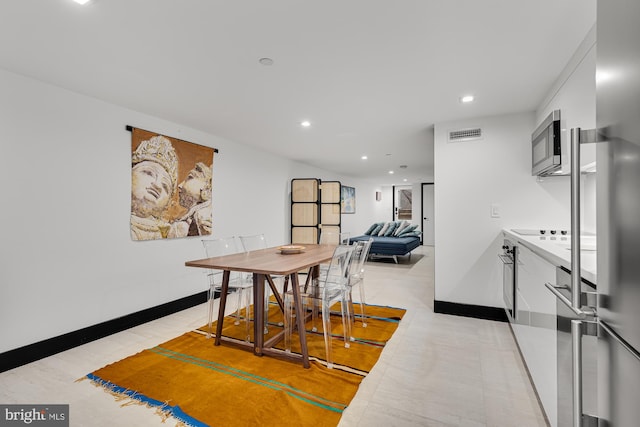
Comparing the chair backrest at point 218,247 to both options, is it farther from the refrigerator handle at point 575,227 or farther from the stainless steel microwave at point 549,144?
the stainless steel microwave at point 549,144

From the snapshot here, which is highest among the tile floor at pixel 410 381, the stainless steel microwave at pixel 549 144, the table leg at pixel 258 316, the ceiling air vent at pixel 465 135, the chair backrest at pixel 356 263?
the ceiling air vent at pixel 465 135

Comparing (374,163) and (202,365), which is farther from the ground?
(374,163)

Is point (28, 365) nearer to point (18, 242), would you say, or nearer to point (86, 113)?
point (18, 242)

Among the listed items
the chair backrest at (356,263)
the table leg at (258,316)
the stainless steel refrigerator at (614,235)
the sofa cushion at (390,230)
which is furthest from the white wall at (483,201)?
the sofa cushion at (390,230)

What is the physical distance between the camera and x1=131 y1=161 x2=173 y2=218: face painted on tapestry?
3.31 meters

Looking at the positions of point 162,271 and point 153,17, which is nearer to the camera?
point 153,17

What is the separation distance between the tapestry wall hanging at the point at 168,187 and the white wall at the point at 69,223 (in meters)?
0.10

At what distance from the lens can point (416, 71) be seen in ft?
7.98

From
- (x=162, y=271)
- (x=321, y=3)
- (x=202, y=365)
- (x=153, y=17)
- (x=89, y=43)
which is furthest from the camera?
(x=162, y=271)

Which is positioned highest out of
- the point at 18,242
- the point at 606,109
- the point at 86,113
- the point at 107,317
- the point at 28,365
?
the point at 86,113

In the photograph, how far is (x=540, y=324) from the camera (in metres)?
1.71

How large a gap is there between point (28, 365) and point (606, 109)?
378 cm

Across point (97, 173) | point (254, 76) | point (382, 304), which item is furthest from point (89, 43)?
point (382, 304)

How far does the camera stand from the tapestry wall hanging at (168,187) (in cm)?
334
